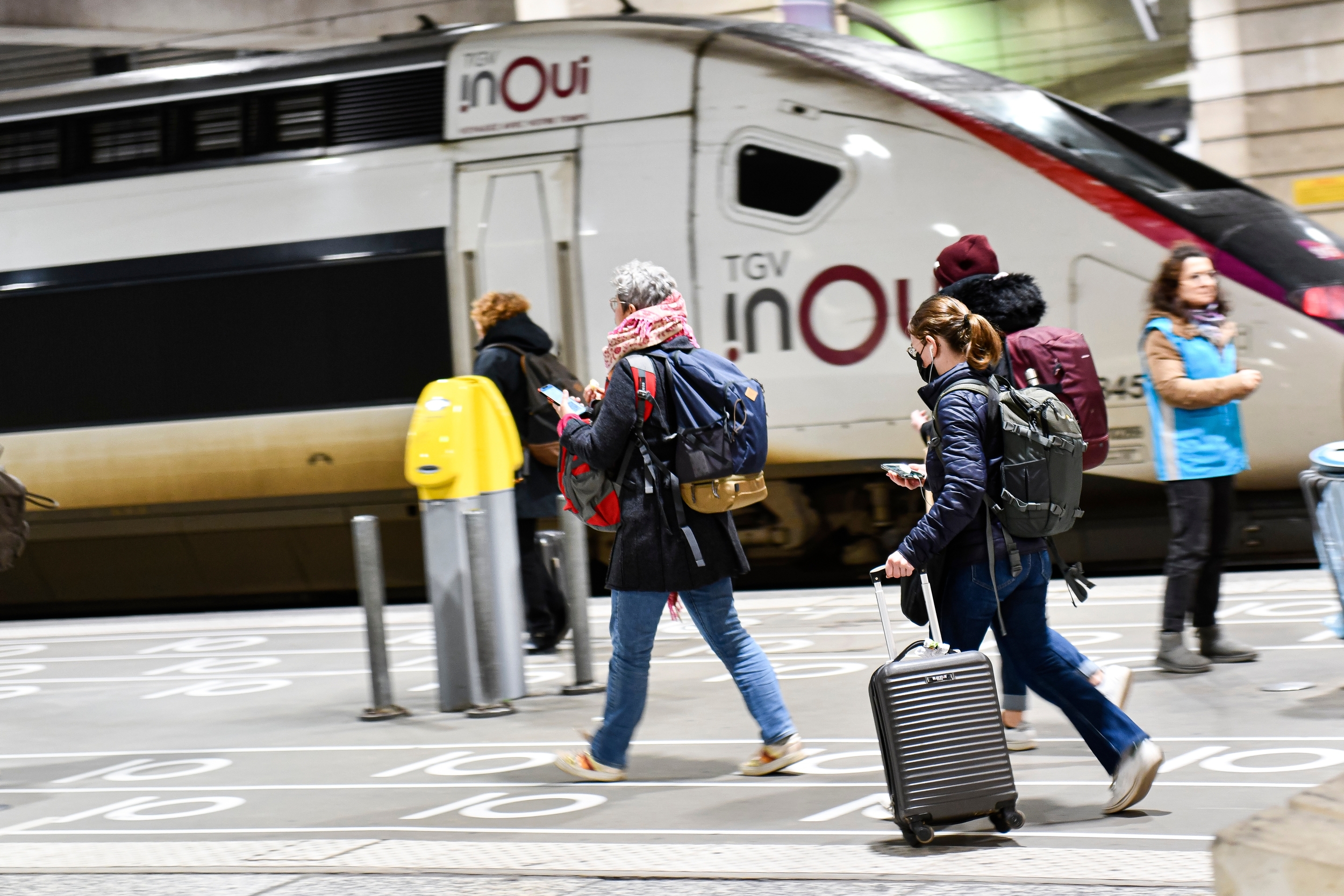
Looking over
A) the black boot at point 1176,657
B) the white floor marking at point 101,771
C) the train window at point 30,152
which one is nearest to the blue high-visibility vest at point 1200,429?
the black boot at point 1176,657

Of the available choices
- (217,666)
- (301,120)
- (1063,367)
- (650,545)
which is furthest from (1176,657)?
(301,120)

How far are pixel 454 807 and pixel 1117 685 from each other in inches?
79.5

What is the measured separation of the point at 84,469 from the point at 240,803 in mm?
6068

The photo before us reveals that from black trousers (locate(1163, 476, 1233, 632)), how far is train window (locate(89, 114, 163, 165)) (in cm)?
705

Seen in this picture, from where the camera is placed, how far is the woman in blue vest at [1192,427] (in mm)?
6293

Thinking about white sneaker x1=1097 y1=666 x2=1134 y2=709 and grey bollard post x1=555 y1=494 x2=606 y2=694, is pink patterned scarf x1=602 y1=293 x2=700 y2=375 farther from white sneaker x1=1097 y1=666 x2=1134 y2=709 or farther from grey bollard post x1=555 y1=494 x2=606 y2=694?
grey bollard post x1=555 y1=494 x2=606 y2=694

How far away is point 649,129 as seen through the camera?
31.0 ft

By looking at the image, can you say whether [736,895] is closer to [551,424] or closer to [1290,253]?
[551,424]

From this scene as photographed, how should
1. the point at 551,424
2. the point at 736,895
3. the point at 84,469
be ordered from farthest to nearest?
the point at 84,469 < the point at 551,424 < the point at 736,895

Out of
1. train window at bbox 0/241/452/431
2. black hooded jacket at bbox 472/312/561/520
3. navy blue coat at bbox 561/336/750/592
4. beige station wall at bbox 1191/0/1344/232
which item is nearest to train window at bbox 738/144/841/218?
black hooded jacket at bbox 472/312/561/520

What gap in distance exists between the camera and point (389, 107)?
10.1 metres

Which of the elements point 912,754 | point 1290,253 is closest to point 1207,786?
point 912,754

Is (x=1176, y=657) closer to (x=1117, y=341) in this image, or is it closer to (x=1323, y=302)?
(x=1117, y=341)

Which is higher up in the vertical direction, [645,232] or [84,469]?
[645,232]
